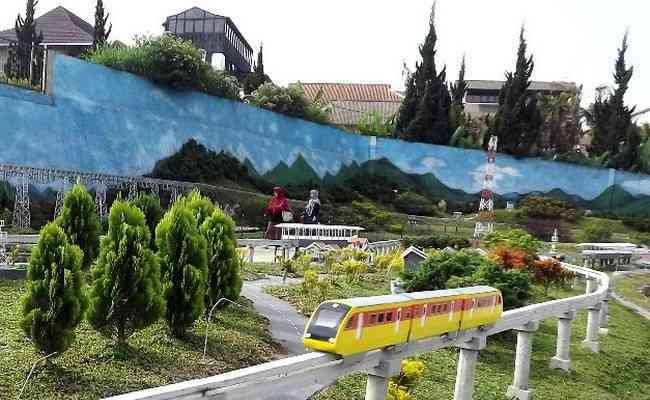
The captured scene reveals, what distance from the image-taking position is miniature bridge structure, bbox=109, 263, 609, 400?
4.44 m

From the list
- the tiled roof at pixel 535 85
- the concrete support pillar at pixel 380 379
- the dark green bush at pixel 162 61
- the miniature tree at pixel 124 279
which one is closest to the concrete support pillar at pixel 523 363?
the concrete support pillar at pixel 380 379

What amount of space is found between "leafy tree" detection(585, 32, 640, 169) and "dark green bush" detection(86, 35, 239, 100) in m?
33.0

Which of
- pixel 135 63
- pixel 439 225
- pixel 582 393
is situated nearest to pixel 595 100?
pixel 439 225

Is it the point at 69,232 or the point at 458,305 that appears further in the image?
the point at 69,232

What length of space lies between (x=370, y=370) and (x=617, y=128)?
49820 millimetres

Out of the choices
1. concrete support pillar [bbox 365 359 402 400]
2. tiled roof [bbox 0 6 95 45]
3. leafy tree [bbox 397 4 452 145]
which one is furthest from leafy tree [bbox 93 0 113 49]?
concrete support pillar [bbox 365 359 402 400]

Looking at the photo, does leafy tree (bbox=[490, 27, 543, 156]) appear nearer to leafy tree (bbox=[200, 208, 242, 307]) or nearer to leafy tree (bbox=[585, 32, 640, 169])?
leafy tree (bbox=[585, 32, 640, 169])

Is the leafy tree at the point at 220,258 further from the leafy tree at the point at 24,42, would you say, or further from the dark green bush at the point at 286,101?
the leafy tree at the point at 24,42

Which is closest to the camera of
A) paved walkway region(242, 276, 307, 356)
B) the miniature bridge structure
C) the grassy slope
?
the miniature bridge structure

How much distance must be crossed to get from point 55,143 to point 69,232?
16.1 m

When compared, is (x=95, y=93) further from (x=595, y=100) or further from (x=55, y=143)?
(x=595, y=100)

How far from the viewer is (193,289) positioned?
8.85 m

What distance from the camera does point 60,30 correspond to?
4662 centimetres

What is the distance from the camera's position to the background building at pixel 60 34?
4519 cm
